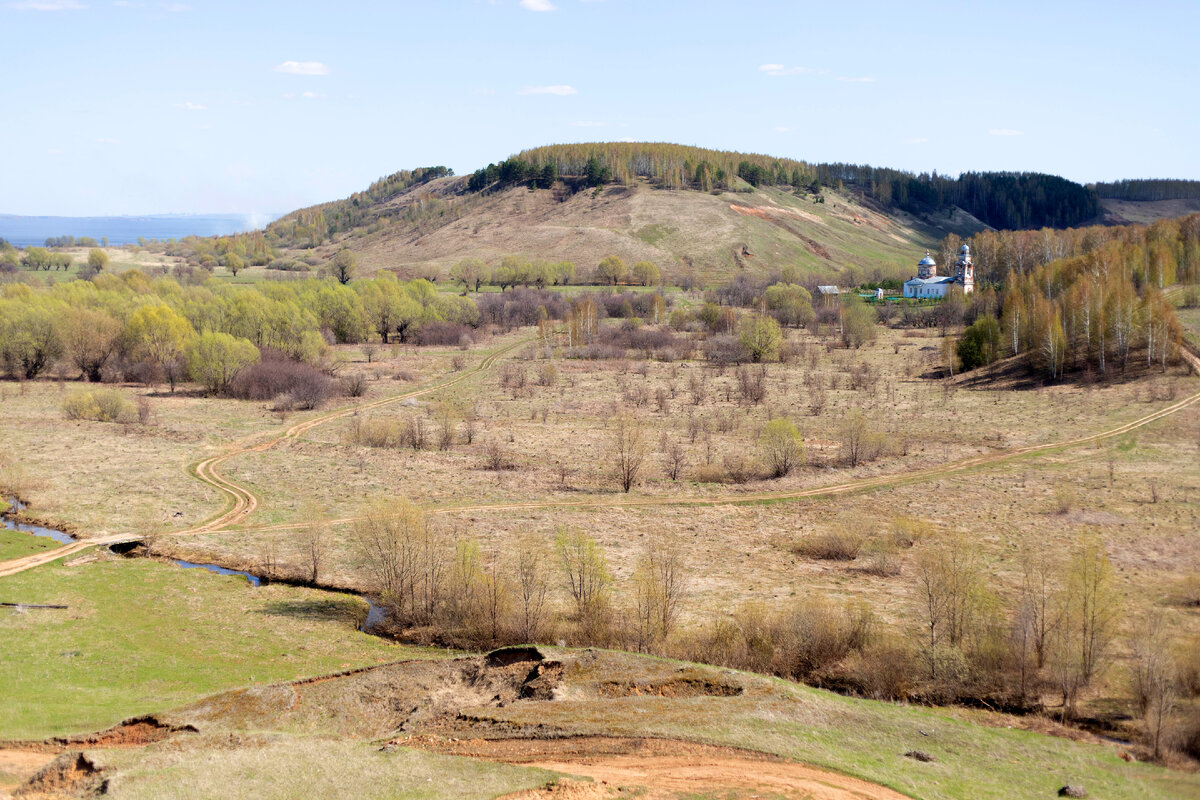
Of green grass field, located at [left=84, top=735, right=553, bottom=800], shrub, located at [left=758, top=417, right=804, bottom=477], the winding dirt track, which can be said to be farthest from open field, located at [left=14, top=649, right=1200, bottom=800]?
shrub, located at [left=758, top=417, right=804, bottom=477]

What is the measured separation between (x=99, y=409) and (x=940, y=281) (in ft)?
419

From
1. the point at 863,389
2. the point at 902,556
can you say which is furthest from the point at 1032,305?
the point at 902,556

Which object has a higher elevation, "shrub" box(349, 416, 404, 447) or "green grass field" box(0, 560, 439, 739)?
"shrub" box(349, 416, 404, 447)

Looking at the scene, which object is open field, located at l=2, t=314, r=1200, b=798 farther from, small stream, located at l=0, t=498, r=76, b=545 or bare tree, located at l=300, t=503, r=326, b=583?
small stream, located at l=0, t=498, r=76, b=545

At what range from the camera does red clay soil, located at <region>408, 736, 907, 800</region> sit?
20.0 metres

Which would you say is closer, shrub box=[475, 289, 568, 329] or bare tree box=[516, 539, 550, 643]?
bare tree box=[516, 539, 550, 643]

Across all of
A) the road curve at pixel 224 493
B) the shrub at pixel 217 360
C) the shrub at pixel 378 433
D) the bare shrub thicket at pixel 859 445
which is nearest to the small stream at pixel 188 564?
the road curve at pixel 224 493

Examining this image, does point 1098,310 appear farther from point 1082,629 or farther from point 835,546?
point 1082,629

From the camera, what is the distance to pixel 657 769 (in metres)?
21.2

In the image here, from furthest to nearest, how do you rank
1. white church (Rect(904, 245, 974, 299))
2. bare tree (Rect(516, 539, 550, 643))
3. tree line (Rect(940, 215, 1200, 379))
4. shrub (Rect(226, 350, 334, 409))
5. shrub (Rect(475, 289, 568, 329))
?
white church (Rect(904, 245, 974, 299)) → shrub (Rect(475, 289, 568, 329)) → shrub (Rect(226, 350, 334, 409)) → tree line (Rect(940, 215, 1200, 379)) → bare tree (Rect(516, 539, 550, 643))

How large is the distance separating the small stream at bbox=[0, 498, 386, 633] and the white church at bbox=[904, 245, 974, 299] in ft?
404

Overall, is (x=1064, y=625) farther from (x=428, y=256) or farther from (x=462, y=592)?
(x=428, y=256)

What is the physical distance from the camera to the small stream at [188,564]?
34.4 meters

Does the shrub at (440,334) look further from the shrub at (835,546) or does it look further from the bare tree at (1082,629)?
the bare tree at (1082,629)
